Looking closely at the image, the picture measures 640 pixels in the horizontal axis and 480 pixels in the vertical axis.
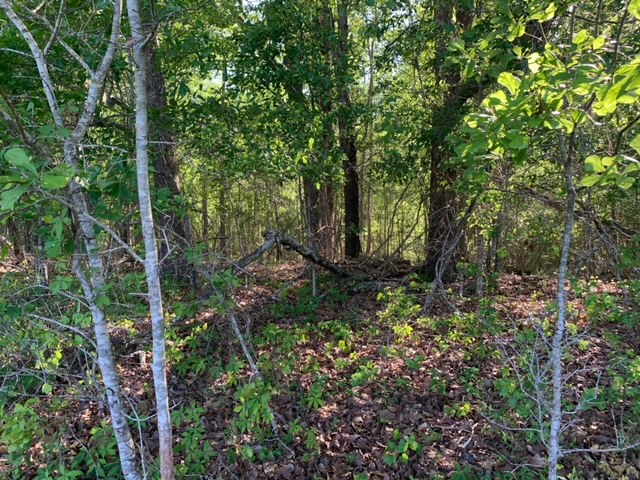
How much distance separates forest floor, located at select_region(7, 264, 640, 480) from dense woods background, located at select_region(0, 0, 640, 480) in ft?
0.08

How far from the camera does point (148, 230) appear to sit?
1856 millimetres

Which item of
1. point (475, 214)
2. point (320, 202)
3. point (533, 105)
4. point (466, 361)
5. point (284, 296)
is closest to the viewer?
point (533, 105)

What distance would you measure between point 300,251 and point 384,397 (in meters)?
2.13

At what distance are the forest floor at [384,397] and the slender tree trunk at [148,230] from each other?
1.67 ft

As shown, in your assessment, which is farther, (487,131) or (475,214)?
(475,214)

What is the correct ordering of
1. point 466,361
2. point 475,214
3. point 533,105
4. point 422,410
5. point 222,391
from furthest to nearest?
1. point 475,214
2. point 466,361
3. point 222,391
4. point 422,410
5. point 533,105

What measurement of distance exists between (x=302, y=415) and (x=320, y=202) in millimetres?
4058

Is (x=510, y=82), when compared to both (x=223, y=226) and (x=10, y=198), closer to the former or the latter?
(x=10, y=198)

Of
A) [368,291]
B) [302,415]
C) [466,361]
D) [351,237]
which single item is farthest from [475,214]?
[351,237]

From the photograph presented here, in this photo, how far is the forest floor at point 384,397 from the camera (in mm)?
2611

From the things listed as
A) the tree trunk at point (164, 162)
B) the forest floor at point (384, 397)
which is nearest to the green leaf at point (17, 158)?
the tree trunk at point (164, 162)

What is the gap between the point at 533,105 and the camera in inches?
52.6

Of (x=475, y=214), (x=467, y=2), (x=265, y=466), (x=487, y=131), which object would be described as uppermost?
(x=467, y=2)

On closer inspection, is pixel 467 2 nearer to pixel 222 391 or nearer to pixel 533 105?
pixel 533 105
